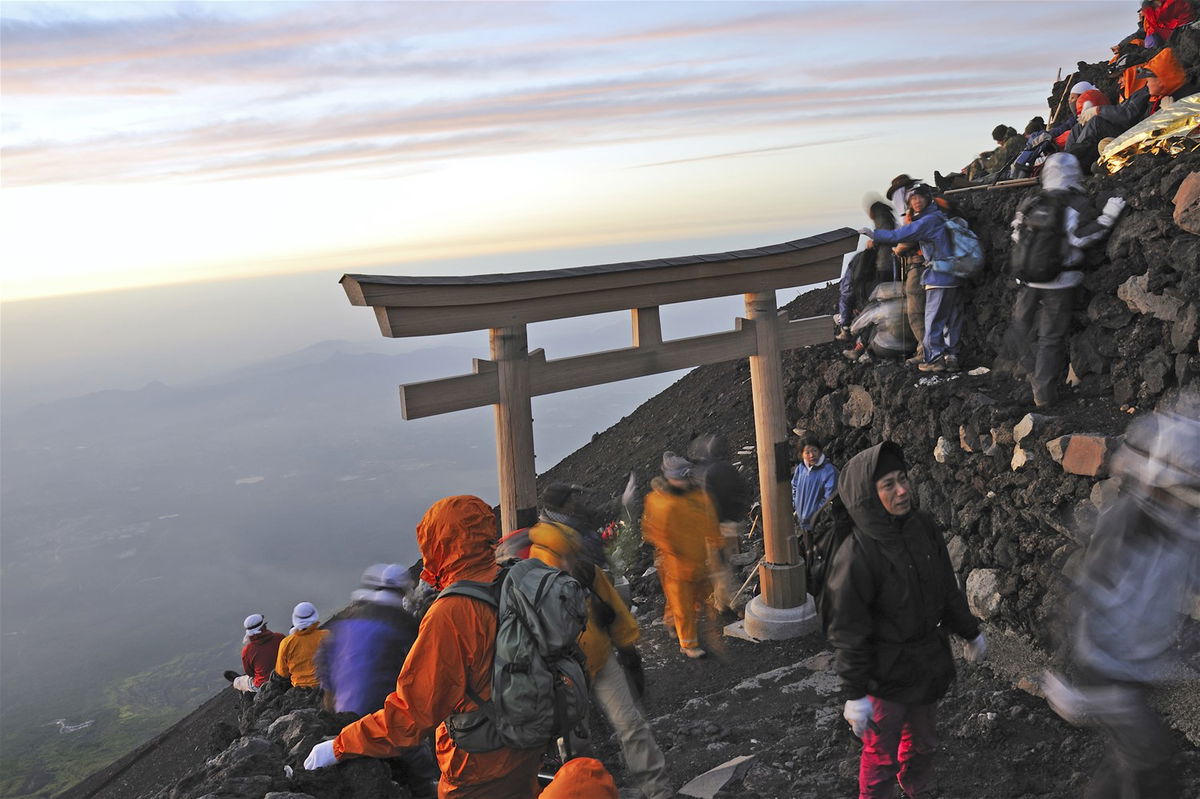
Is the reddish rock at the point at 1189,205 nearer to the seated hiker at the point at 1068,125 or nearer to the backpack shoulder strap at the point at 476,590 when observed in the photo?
the seated hiker at the point at 1068,125

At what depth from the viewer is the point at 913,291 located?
330 inches

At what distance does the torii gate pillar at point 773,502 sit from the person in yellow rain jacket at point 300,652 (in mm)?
3564

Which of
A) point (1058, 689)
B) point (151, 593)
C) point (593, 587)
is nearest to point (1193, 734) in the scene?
point (1058, 689)

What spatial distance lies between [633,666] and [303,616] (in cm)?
278

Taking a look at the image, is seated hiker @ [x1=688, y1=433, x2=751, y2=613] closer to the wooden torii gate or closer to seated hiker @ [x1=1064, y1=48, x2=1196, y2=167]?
the wooden torii gate

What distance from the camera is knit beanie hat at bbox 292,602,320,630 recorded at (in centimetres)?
660

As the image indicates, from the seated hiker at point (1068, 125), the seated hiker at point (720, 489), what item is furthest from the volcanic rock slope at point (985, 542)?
the seated hiker at point (1068, 125)

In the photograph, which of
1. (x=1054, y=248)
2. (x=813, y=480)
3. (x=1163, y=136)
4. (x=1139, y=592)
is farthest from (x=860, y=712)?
(x=1163, y=136)

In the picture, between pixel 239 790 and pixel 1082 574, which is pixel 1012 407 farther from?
pixel 239 790

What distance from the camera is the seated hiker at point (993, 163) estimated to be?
11234 millimetres

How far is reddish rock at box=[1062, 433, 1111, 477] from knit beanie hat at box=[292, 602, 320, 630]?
5.52 m

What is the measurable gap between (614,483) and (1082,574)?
11.2 metres

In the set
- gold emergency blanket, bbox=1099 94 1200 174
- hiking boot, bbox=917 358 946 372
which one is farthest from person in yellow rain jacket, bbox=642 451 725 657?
gold emergency blanket, bbox=1099 94 1200 174

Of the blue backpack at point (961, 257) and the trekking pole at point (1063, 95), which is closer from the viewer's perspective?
the blue backpack at point (961, 257)
